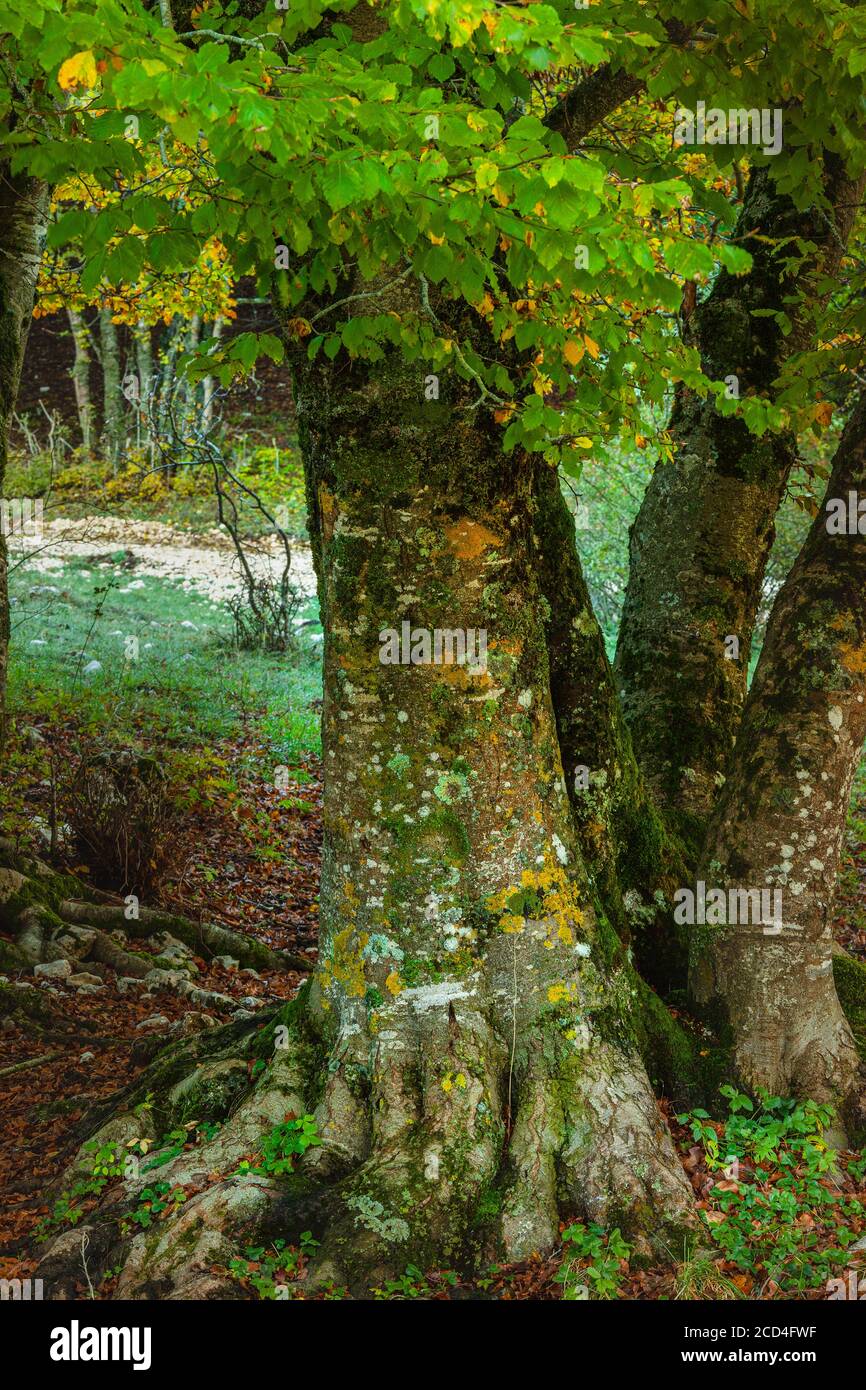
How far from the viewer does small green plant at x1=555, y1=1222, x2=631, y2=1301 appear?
11.3ft

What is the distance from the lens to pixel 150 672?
11.0m

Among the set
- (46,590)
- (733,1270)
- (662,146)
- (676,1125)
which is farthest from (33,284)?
(46,590)

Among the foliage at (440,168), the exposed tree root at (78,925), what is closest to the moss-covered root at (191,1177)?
the exposed tree root at (78,925)

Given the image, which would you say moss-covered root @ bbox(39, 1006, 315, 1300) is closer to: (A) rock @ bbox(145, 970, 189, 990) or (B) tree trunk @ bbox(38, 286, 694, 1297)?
(B) tree trunk @ bbox(38, 286, 694, 1297)

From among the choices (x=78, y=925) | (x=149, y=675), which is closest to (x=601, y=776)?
(x=78, y=925)

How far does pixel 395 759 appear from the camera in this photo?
3891 millimetres

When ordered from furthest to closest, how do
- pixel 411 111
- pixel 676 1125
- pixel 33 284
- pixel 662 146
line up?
1. pixel 33 284
2. pixel 662 146
3. pixel 676 1125
4. pixel 411 111

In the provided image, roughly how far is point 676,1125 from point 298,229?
11.8 ft

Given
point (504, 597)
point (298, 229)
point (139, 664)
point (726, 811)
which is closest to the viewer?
point (298, 229)

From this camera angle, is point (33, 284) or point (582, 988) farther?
point (33, 284)

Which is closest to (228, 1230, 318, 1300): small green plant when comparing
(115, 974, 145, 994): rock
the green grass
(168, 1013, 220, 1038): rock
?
(168, 1013, 220, 1038): rock

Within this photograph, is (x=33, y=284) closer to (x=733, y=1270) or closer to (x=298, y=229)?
(x=298, y=229)
